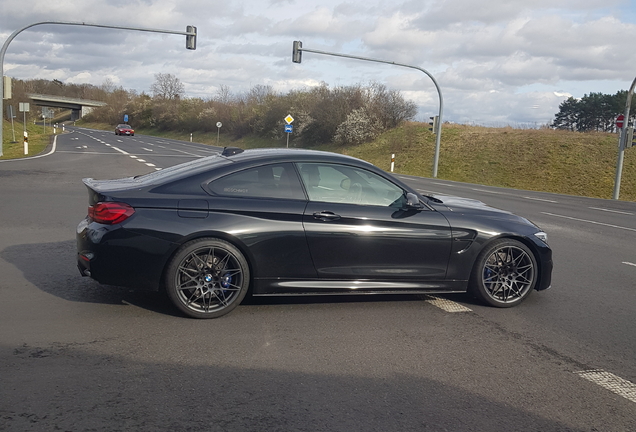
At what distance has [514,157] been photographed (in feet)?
140

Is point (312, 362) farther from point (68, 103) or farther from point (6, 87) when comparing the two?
point (68, 103)

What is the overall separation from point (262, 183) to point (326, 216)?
65cm

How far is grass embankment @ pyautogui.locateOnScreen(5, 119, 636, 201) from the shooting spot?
36750mm

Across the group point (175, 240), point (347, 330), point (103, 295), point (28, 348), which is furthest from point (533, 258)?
point (28, 348)

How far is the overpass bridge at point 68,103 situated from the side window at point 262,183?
12492 centimetres

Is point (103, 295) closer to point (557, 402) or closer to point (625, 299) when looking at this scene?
point (557, 402)

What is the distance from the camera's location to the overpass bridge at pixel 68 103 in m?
120

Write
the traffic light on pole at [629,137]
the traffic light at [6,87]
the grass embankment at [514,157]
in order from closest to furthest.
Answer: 1. the traffic light on pole at [629,137]
2. the traffic light at [6,87]
3. the grass embankment at [514,157]

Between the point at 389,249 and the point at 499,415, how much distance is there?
2.21 meters

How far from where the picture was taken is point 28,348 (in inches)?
171

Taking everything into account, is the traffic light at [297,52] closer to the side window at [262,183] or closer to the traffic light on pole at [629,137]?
the traffic light on pole at [629,137]

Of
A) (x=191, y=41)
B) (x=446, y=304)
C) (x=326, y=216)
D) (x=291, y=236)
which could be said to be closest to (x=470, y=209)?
(x=446, y=304)

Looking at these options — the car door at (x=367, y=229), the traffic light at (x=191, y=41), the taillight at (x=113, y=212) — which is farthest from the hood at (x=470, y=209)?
the traffic light at (x=191, y=41)

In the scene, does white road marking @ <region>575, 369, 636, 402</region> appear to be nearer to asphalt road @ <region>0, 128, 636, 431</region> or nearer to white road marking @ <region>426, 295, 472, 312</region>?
asphalt road @ <region>0, 128, 636, 431</region>
